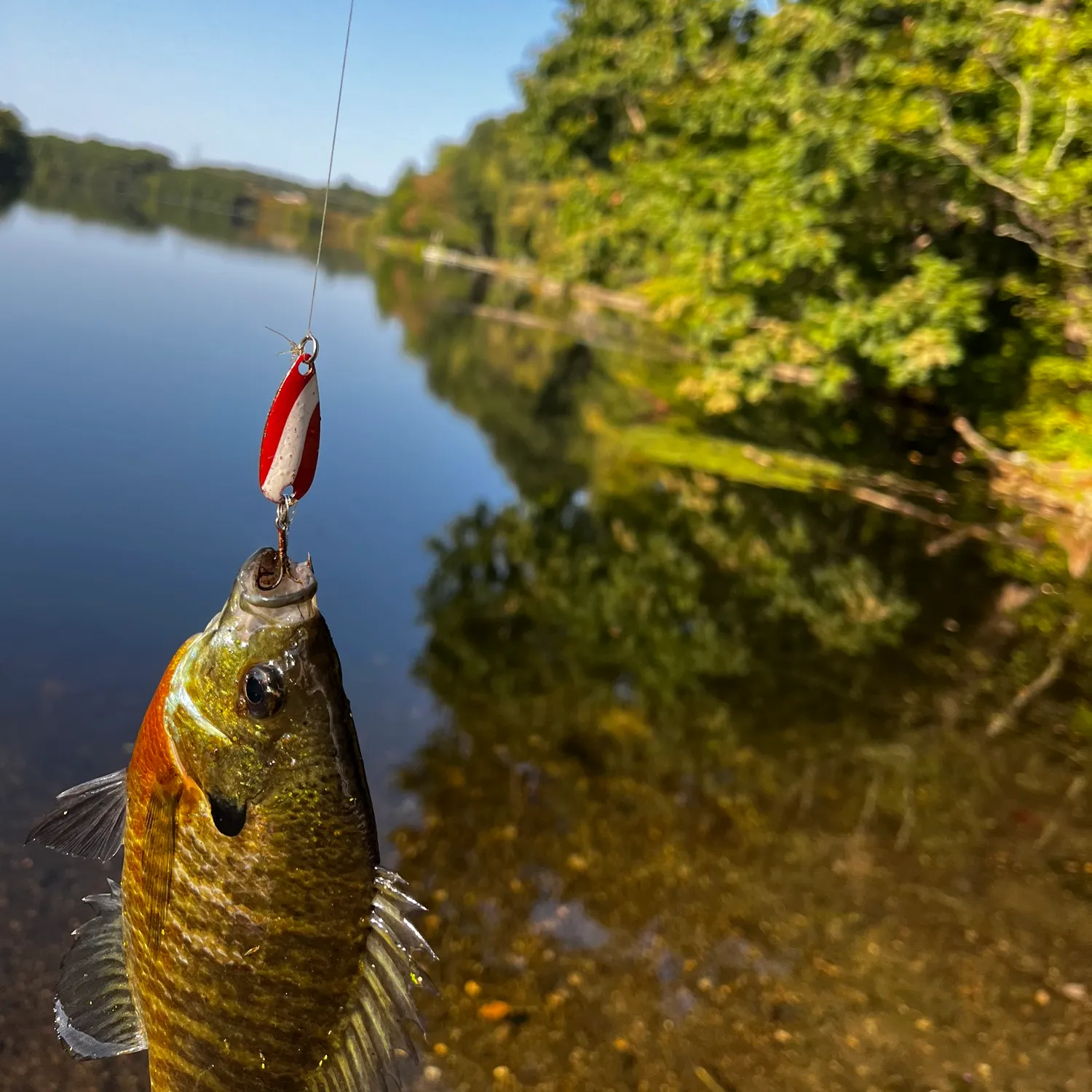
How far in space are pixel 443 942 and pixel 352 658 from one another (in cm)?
336

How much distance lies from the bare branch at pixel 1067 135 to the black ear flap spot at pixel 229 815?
13.0 metres

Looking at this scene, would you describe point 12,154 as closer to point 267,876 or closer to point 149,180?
point 149,180

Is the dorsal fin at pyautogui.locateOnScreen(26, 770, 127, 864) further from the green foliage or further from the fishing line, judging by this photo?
the green foliage

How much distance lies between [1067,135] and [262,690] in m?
13.1

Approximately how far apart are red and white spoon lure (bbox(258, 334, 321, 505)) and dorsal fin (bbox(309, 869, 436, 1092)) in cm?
76

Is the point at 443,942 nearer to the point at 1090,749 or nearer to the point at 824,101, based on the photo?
the point at 1090,749

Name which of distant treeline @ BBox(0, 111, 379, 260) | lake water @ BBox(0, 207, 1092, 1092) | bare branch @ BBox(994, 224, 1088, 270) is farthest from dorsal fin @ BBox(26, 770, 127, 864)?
distant treeline @ BBox(0, 111, 379, 260)

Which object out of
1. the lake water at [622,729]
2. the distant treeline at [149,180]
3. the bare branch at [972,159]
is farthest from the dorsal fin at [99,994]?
the distant treeline at [149,180]

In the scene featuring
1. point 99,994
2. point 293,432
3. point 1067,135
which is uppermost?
point 1067,135

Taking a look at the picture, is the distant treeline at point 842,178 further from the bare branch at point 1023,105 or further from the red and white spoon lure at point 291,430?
the red and white spoon lure at point 291,430

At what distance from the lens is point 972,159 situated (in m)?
11.5

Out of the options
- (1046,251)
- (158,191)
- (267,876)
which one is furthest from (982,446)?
(158,191)

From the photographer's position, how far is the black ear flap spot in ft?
4.98

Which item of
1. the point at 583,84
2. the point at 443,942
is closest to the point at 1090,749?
the point at 443,942
